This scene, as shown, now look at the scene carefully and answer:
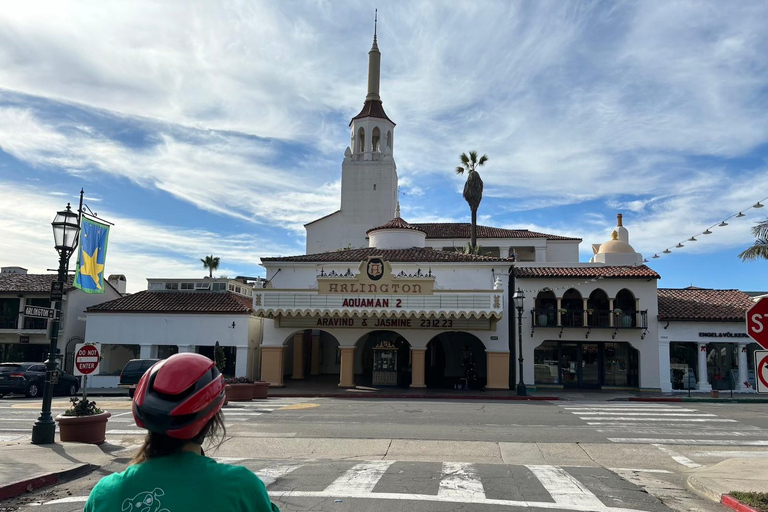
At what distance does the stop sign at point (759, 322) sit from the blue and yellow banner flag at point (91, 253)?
14.0 metres

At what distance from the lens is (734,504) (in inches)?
330

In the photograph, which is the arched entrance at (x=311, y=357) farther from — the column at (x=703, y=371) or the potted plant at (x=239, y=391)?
the column at (x=703, y=371)

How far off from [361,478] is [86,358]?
7404 millimetres

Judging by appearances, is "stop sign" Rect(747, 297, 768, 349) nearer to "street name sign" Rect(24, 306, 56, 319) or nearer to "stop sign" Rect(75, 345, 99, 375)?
"stop sign" Rect(75, 345, 99, 375)

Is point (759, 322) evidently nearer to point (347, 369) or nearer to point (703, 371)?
point (347, 369)

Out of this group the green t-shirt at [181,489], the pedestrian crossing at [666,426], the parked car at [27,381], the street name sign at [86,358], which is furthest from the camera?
the parked car at [27,381]

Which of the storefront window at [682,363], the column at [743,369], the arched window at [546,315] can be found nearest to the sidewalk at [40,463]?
the arched window at [546,315]

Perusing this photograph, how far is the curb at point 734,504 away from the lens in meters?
7.98

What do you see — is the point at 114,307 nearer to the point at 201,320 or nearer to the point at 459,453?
the point at 201,320

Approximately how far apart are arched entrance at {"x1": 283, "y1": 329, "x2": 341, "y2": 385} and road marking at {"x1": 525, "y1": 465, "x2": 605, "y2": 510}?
23230 millimetres

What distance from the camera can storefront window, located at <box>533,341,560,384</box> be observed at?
31.0m

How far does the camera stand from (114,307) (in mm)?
34438

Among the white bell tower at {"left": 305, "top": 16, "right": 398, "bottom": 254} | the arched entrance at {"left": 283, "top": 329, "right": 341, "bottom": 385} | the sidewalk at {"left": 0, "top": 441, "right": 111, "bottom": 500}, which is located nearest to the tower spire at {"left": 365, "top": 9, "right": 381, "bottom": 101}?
the white bell tower at {"left": 305, "top": 16, "right": 398, "bottom": 254}

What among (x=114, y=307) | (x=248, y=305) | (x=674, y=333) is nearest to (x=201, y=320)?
(x=248, y=305)
